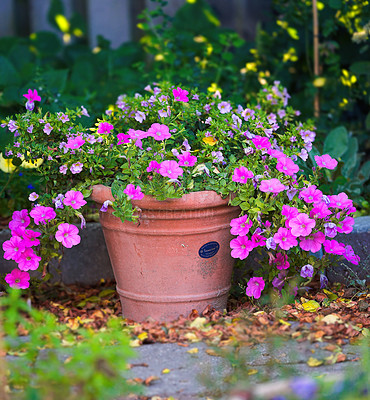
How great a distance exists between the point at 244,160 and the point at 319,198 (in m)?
0.32

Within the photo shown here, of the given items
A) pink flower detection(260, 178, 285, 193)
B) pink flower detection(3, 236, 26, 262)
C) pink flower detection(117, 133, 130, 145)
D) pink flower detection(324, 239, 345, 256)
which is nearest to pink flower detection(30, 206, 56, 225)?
pink flower detection(3, 236, 26, 262)

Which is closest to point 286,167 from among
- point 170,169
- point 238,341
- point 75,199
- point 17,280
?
point 170,169

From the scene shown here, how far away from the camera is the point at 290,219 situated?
90.4 inches

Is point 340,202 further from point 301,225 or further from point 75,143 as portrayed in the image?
point 75,143

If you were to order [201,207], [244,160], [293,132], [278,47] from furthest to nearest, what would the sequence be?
1. [278,47]
2. [293,132]
3. [244,160]
4. [201,207]

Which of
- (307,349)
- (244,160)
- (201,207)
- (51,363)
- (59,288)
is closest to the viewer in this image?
(51,363)

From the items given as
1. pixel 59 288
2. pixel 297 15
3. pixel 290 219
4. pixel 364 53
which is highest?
pixel 297 15

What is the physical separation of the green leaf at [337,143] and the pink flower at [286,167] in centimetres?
97

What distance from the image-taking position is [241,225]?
7.53 ft

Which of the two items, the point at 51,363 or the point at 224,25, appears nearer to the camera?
the point at 51,363

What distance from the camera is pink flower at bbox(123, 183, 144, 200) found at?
220cm

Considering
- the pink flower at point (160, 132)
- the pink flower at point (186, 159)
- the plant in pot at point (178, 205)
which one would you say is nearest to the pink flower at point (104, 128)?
the plant in pot at point (178, 205)

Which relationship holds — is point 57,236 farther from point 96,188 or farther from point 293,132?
point 293,132

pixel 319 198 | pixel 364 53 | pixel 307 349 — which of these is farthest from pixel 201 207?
pixel 364 53
